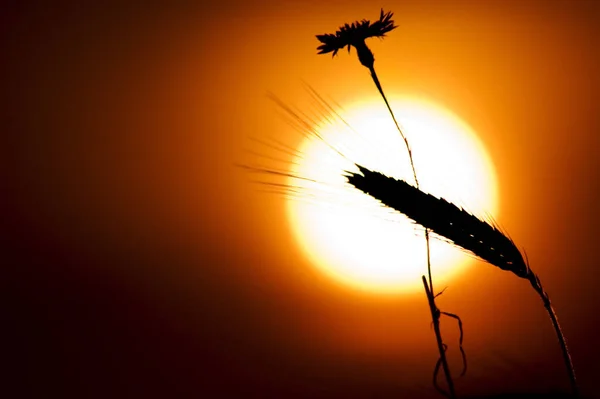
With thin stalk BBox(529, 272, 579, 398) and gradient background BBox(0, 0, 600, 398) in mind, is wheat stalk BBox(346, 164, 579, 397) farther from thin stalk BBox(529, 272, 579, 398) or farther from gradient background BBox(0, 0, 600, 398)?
gradient background BBox(0, 0, 600, 398)

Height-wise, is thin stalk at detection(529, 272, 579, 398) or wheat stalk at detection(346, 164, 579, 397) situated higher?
wheat stalk at detection(346, 164, 579, 397)

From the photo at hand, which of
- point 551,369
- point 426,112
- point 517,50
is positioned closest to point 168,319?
point 426,112

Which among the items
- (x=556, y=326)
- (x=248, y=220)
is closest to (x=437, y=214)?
(x=556, y=326)

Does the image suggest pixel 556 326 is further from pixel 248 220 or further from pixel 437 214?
pixel 248 220

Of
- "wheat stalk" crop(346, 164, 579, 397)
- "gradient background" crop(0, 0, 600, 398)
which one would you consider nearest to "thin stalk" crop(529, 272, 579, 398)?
"wheat stalk" crop(346, 164, 579, 397)

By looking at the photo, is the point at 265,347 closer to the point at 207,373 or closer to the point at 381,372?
the point at 207,373

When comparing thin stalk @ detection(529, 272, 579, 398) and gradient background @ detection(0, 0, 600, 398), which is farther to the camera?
gradient background @ detection(0, 0, 600, 398)
